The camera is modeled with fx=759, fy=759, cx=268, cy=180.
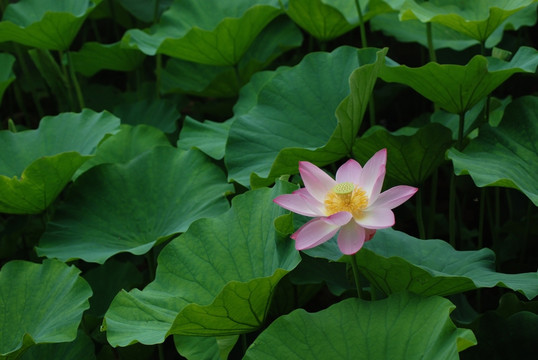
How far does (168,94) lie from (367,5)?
0.86 m

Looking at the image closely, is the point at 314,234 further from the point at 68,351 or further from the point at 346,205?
the point at 68,351

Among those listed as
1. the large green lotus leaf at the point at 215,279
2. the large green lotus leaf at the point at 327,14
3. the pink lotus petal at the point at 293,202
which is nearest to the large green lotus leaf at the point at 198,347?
the large green lotus leaf at the point at 215,279

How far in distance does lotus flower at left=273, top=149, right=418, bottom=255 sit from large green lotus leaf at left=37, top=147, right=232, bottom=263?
528 millimetres

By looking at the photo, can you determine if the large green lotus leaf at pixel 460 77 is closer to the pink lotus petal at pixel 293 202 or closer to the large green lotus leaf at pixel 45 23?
the pink lotus petal at pixel 293 202

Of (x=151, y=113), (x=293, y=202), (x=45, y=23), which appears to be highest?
(x=293, y=202)

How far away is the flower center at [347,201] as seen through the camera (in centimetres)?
104

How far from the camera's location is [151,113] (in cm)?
230

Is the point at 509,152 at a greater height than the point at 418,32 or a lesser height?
greater

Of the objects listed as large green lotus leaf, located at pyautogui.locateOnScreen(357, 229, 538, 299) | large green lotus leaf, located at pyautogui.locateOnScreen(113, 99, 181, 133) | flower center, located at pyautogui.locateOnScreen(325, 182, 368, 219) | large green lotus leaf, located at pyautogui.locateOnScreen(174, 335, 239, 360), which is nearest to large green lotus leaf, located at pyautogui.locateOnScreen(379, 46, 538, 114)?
large green lotus leaf, located at pyautogui.locateOnScreen(357, 229, 538, 299)

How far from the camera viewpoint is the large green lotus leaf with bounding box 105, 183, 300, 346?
1.12 m

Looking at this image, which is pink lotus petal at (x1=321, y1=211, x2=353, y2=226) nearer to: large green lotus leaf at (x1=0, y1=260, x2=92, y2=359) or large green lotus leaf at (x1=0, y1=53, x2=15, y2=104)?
large green lotus leaf at (x1=0, y1=260, x2=92, y2=359)

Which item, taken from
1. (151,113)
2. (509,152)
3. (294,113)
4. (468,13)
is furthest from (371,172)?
(151,113)

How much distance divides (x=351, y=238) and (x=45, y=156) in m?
0.82

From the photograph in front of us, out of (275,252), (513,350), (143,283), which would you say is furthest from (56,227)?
(513,350)
